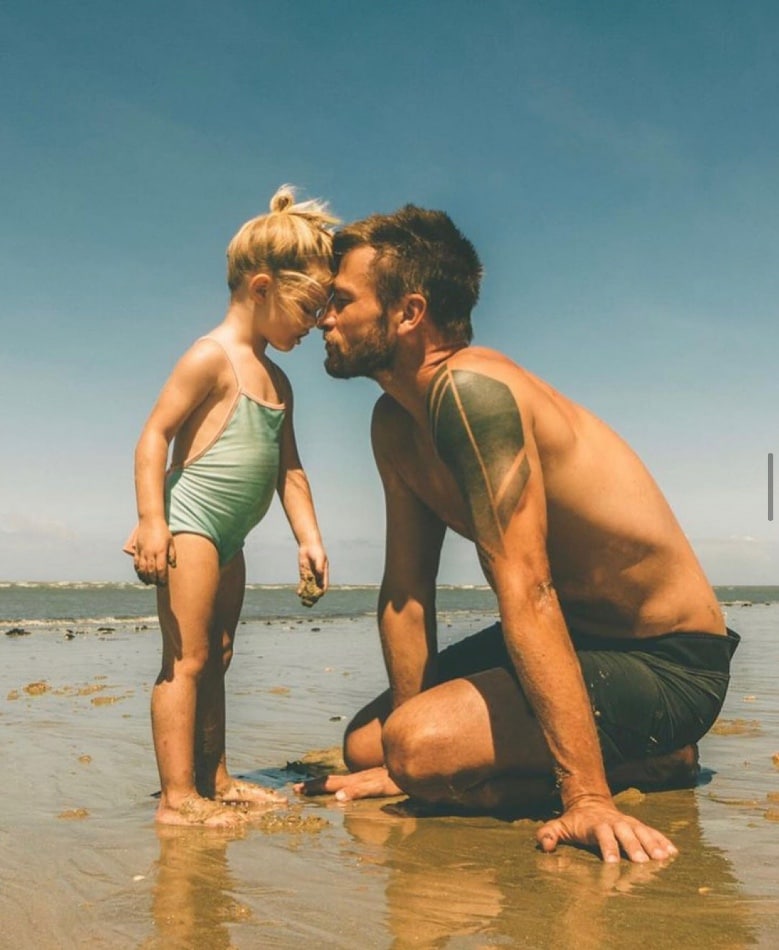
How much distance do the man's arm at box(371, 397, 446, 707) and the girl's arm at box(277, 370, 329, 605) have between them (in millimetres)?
304

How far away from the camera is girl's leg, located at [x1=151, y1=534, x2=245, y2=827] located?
10.1ft

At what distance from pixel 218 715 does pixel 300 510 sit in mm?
857

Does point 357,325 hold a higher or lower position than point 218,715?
higher

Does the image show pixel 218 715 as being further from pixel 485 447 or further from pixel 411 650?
pixel 485 447

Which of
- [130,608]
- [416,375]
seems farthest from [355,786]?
[130,608]

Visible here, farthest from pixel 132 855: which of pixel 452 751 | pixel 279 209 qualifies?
pixel 279 209

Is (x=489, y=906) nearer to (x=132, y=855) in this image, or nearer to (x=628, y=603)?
(x=132, y=855)

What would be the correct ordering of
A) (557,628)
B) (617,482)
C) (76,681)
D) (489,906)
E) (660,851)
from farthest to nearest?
1. (76,681)
2. (617,482)
3. (557,628)
4. (660,851)
5. (489,906)

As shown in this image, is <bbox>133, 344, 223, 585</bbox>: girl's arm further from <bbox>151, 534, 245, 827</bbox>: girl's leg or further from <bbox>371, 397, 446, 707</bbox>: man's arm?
<bbox>371, 397, 446, 707</bbox>: man's arm

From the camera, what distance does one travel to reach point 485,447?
116 inches

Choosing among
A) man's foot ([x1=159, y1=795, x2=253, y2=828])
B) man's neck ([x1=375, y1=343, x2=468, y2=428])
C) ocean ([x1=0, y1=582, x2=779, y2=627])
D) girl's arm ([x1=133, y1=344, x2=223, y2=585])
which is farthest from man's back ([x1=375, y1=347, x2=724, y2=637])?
ocean ([x1=0, y1=582, x2=779, y2=627])

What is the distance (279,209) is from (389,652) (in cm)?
183

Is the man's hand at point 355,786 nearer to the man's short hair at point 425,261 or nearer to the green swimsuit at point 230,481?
the green swimsuit at point 230,481

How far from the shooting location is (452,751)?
309cm
